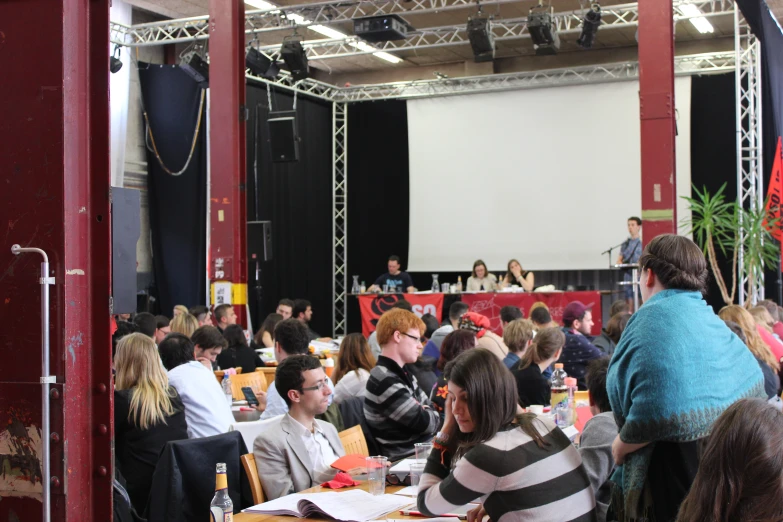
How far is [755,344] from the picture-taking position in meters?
5.12

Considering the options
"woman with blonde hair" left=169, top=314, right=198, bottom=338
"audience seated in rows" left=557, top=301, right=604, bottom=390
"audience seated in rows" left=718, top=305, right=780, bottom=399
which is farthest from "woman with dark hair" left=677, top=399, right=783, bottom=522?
"woman with blonde hair" left=169, top=314, right=198, bottom=338

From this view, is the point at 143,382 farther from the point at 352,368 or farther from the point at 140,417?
the point at 352,368

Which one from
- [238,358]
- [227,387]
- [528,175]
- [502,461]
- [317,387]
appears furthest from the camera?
[528,175]

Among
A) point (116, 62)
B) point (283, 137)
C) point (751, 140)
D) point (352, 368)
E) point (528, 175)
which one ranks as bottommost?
point (352, 368)

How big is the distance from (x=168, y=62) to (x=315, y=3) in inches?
126

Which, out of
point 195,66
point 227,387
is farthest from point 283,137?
point 227,387

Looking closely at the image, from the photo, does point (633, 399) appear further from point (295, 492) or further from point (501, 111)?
point (501, 111)

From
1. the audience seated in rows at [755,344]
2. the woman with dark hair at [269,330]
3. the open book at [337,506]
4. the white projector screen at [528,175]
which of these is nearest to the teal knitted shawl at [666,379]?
the open book at [337,506]

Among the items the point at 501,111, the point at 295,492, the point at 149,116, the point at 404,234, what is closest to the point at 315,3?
the point at 149,116

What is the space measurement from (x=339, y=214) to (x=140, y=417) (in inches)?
477

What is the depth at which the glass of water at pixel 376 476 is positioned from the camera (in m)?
3.03

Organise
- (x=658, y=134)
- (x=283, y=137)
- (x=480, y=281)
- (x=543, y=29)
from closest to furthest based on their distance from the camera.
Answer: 1. (x=658, y=134)
2. (x=543, y=29)
3. (x=283, y=137)
4. (x=480, y=281)

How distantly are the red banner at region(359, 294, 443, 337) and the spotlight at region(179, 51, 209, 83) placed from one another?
4.02 m

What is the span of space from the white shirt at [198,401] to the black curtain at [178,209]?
8.82m
